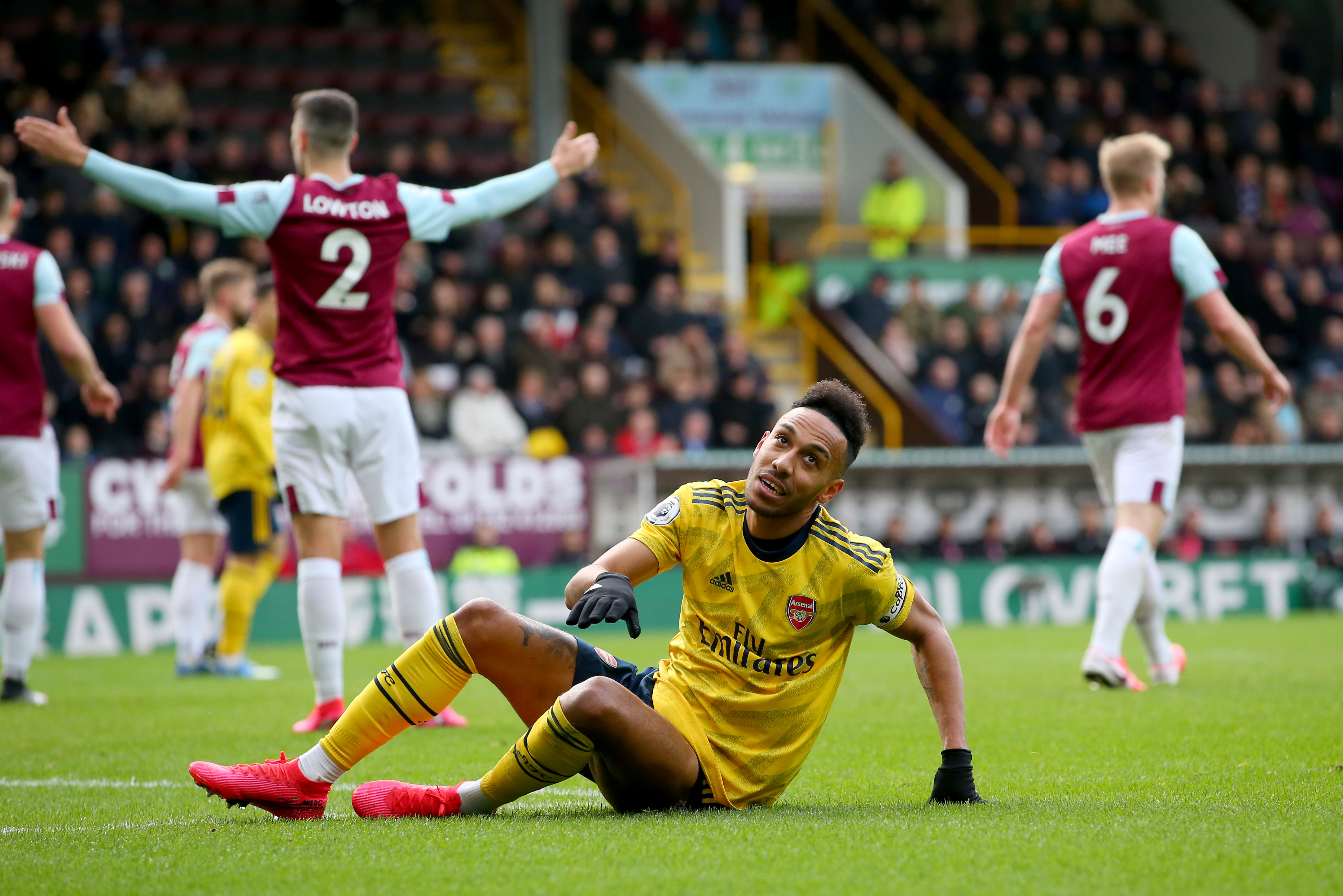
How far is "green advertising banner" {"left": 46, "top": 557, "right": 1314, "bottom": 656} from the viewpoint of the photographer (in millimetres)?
Answer: 12367

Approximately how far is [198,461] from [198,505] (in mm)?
277

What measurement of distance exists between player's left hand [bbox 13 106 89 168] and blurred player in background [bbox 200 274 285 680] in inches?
122

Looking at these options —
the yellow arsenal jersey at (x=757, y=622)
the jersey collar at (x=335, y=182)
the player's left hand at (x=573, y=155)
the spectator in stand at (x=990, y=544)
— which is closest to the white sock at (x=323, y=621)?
the jersey collar at (x=335, y=182)

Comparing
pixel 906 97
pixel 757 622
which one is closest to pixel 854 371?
pixel 906 97

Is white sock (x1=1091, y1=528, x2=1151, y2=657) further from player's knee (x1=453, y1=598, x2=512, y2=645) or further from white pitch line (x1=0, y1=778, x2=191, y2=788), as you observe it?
white pitch line (x1=0, y1=778, x2=191, y2=788)

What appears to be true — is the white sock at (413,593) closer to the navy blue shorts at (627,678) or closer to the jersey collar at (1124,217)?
the navy blue shorts at (627,678)

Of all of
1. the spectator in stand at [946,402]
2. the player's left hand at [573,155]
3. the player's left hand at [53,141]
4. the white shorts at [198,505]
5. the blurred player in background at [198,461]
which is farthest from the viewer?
the spectator in stand at [946,402]

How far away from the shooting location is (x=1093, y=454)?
24.1ft

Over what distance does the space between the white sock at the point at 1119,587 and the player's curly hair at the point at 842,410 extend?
3.38 meters

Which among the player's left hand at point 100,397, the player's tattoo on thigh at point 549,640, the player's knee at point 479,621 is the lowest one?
the player's tattoo on thigh at point 549,640

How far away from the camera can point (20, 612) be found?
735 centimetres

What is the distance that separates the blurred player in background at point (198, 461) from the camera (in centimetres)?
880

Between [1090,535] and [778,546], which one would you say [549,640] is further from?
[1090,535]

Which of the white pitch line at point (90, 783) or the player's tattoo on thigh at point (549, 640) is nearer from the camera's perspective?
the player's tattoo on thigh at point (549, 640)
